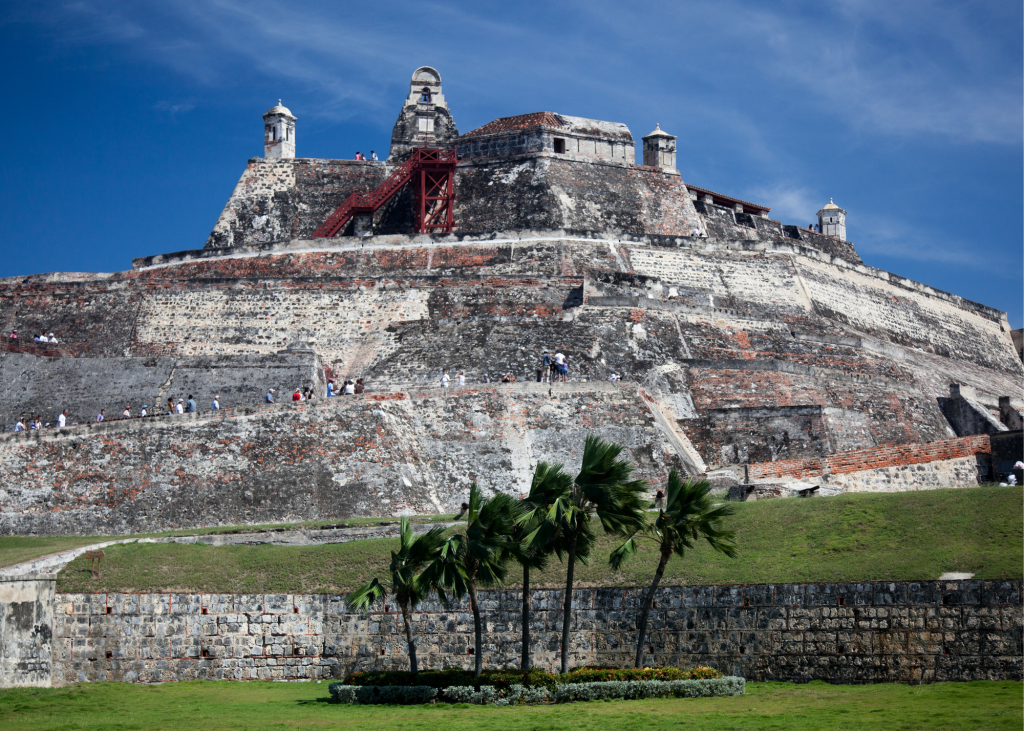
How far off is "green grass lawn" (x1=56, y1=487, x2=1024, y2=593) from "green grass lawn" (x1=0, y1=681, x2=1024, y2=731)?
5.62ft

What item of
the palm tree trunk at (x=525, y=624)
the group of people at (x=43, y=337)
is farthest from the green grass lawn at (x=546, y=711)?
the group of people at (x=43, y=337)

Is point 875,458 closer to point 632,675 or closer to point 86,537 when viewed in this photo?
point 632,675

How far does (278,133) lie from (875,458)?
1033 inches

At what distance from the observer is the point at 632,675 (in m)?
15.9

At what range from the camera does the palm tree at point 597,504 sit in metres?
16.4

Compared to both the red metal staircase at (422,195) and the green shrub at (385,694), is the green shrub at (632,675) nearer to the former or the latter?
the green shrub at (385,694)

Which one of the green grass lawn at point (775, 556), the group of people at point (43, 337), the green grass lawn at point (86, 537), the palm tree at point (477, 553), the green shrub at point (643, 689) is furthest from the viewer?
the group of people at point (43, 337)

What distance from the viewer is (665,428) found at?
2533 centimetres

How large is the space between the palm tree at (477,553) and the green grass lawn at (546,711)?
1.65m

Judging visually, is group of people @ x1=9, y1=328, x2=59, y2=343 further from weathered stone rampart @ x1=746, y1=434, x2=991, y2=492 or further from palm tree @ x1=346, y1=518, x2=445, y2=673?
weathered stone rampart @ x1=746, y1=434, x2=991, y2=492

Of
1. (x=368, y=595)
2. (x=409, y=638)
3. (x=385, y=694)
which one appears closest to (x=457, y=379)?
(x=368, y=595)

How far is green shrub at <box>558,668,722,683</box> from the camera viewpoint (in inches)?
626

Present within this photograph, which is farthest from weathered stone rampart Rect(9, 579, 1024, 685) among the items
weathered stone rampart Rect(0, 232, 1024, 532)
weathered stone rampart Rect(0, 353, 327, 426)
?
weathered stone rampart Rect(0, 353, 327, 426)

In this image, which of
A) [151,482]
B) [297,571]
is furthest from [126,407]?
[297,571]
